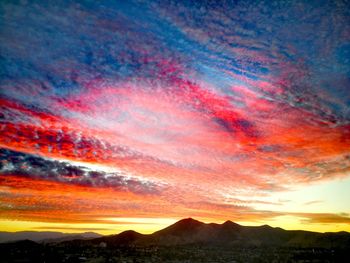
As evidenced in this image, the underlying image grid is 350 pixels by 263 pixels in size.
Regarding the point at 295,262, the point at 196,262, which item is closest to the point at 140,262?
the point at 196,262

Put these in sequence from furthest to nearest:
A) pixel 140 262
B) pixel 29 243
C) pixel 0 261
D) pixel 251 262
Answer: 1. pixel 29 243
2. pixel 251 262
3. pixel 140 262
4. pixel 0 261

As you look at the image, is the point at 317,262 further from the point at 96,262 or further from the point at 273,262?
the point at 96,262

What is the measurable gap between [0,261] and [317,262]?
121 m

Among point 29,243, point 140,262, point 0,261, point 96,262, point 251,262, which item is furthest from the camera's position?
point 29,243

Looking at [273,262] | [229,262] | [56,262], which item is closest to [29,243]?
[56,262]

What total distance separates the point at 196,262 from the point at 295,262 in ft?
143

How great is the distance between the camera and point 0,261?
80125mm

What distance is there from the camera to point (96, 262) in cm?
9494

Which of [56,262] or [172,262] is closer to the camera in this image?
[56,262]

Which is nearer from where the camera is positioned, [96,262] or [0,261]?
[0,261]

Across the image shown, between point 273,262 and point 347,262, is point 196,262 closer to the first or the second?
point 273,262

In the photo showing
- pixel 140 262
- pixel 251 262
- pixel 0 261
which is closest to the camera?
pixel 0 261

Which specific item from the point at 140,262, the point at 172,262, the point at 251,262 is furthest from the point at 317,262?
the point at 140,262

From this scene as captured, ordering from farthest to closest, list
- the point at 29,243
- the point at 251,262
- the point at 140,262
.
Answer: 1. the point at 29,243
2. the point at 251,262
3. the point at 140,262
